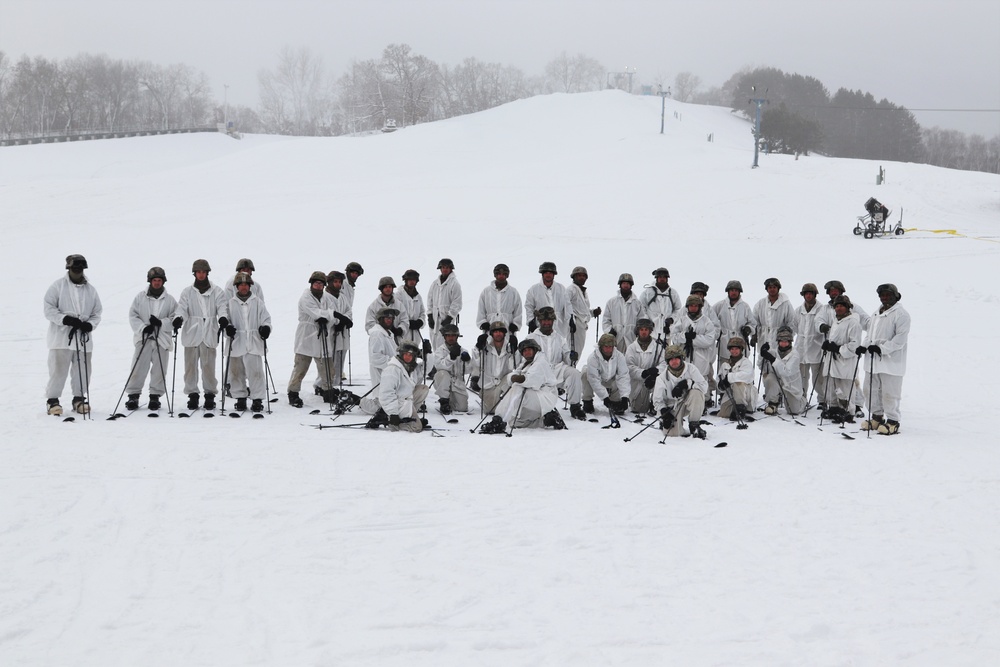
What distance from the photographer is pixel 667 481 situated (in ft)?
24.1

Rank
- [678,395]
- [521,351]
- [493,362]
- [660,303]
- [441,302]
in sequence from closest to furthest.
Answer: [678,395] < [521,351] < [493,362] < [660,303] < [441,302]

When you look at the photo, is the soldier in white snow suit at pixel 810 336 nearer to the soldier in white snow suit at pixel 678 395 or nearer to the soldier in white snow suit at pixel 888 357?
the soldier in white snow suit at pixel 888 357

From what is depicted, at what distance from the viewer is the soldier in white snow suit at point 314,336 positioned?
1016cm

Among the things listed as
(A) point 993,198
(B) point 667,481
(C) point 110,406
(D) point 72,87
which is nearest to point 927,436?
(B) point 667,481

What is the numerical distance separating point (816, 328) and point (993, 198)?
3080 centimetres

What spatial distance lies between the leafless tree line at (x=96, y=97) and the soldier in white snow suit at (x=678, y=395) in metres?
81.1

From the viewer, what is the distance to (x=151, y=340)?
944 cm

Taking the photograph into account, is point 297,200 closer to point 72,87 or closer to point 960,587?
point 960,587

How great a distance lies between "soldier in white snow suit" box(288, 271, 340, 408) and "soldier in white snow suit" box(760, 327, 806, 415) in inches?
220

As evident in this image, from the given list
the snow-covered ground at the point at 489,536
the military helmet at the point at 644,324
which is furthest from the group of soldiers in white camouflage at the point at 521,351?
the snow-covered ground at the point at 489,536

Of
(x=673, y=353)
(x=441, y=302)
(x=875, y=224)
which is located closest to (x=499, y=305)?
(x=441, y=302)

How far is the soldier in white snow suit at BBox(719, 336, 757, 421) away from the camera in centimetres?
996

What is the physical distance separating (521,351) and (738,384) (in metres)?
2.84

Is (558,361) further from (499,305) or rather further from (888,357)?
(888,357)
